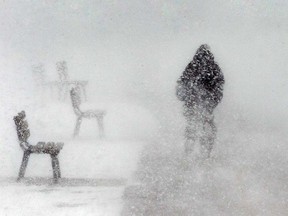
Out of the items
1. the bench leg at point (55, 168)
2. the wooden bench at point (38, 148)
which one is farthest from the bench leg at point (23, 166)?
the bench leg at point (55, 168)

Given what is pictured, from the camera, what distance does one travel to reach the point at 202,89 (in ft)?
26.3

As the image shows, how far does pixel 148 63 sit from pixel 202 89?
16.0 meters

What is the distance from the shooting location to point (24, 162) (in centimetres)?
Result: 754

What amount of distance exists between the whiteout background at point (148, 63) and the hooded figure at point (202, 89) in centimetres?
114

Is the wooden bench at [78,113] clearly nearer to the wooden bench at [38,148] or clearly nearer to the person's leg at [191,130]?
the person's leg at [191,130]

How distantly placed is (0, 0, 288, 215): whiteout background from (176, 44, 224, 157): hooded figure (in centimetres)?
114

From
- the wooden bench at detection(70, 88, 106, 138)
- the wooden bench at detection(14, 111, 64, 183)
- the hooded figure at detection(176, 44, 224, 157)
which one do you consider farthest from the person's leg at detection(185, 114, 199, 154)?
the wooden bench at detection(70, 88, 106, 138)

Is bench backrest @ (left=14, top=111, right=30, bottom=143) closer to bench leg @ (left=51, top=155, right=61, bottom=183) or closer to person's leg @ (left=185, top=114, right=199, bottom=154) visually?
bench leg @ (left=51, top=155, right=61, bottom=183)

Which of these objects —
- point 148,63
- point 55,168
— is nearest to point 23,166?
point 55,168

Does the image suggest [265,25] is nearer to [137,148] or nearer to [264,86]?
[264,86]

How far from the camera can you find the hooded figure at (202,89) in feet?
26.2

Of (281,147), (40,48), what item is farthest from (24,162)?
(40,48)

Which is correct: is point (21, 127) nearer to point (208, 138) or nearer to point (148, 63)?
point (208, 138)

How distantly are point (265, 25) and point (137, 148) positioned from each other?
25.2 metres
